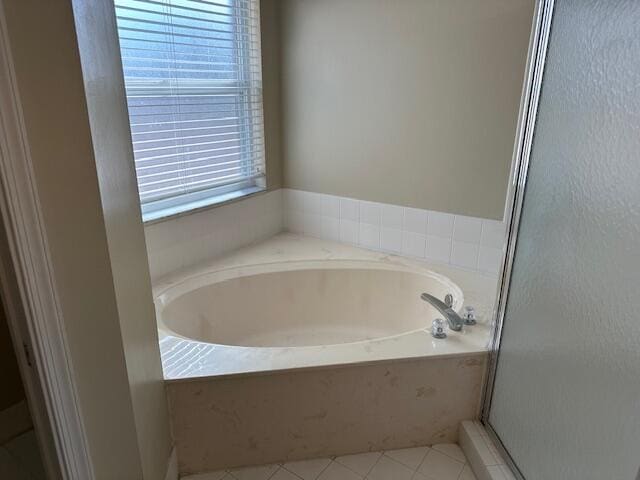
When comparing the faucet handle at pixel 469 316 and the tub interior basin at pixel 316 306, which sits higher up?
the faucet handle at pixel 469 316

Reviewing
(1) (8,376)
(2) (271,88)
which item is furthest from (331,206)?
(1) (8,376)

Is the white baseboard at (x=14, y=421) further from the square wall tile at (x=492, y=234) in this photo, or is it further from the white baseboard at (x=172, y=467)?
the square wall tile at (x=492, y=234)

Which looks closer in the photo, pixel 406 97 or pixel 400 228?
pixel 406 97

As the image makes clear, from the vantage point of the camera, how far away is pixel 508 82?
78.0 inches

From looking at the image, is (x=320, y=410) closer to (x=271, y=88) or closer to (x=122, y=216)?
(x=122, y=216)

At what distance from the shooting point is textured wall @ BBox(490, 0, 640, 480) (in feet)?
3.31

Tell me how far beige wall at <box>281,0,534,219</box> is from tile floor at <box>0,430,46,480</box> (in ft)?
6.07

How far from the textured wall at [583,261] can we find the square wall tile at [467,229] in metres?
0.75

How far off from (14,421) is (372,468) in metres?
1.29

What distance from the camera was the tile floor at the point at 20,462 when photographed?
1.43 m

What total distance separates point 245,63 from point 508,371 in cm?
198

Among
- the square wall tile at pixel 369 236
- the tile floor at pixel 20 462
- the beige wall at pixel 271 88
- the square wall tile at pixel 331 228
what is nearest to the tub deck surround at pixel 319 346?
the square wall tile at pixel 369 236

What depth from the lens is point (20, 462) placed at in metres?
1.44

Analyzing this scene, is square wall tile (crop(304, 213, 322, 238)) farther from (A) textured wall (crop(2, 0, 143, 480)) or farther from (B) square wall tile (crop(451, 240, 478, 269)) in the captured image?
(A) textured wall (crop(2, 0, 143, 480))
